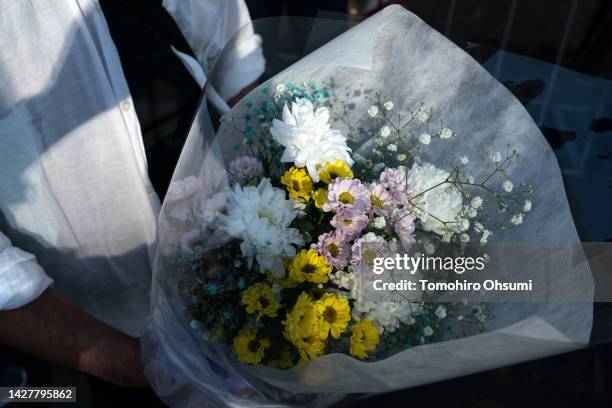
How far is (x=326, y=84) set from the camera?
121cm

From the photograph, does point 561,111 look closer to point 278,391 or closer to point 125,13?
point 278,391

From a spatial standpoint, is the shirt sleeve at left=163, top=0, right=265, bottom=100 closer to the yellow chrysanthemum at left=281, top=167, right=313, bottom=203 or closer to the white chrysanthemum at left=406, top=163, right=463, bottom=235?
the yellow chrysanthemum at left=281, top=167, right=313, bottom=203

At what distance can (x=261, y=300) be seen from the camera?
1.03m

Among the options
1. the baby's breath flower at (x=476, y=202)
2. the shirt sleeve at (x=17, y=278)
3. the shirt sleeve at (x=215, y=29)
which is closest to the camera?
the baby's breath flower at (x=476, y=202)

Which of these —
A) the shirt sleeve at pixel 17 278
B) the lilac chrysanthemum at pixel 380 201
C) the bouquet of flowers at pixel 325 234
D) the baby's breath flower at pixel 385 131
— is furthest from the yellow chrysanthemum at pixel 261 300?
the shirt sleeve at pixel 17 278

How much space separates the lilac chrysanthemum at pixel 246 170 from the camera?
3.62 feet

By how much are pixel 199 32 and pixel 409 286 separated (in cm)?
99

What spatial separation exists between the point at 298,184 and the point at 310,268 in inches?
5.7

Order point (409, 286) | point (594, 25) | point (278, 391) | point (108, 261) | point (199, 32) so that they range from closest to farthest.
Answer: point (409, 286), point (278, 391), point (108, 261), point (199, 32), point (594, 25)

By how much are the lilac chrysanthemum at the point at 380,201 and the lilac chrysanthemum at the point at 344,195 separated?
18 millimetres

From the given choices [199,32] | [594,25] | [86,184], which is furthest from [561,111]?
[594,25]

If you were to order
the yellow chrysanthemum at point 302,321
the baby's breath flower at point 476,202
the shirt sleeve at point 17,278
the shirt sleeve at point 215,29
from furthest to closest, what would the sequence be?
the shirt sleeve at point 215,29
the shirt sleeve at point 17,278
the baby's breath flower at point 476,202
the yellow chrysanthemum at point 302,321

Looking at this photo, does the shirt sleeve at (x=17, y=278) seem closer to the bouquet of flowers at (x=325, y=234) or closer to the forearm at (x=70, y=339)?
the forearm at (x=70, y=339)

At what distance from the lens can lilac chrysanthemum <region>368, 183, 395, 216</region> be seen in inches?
40.4
